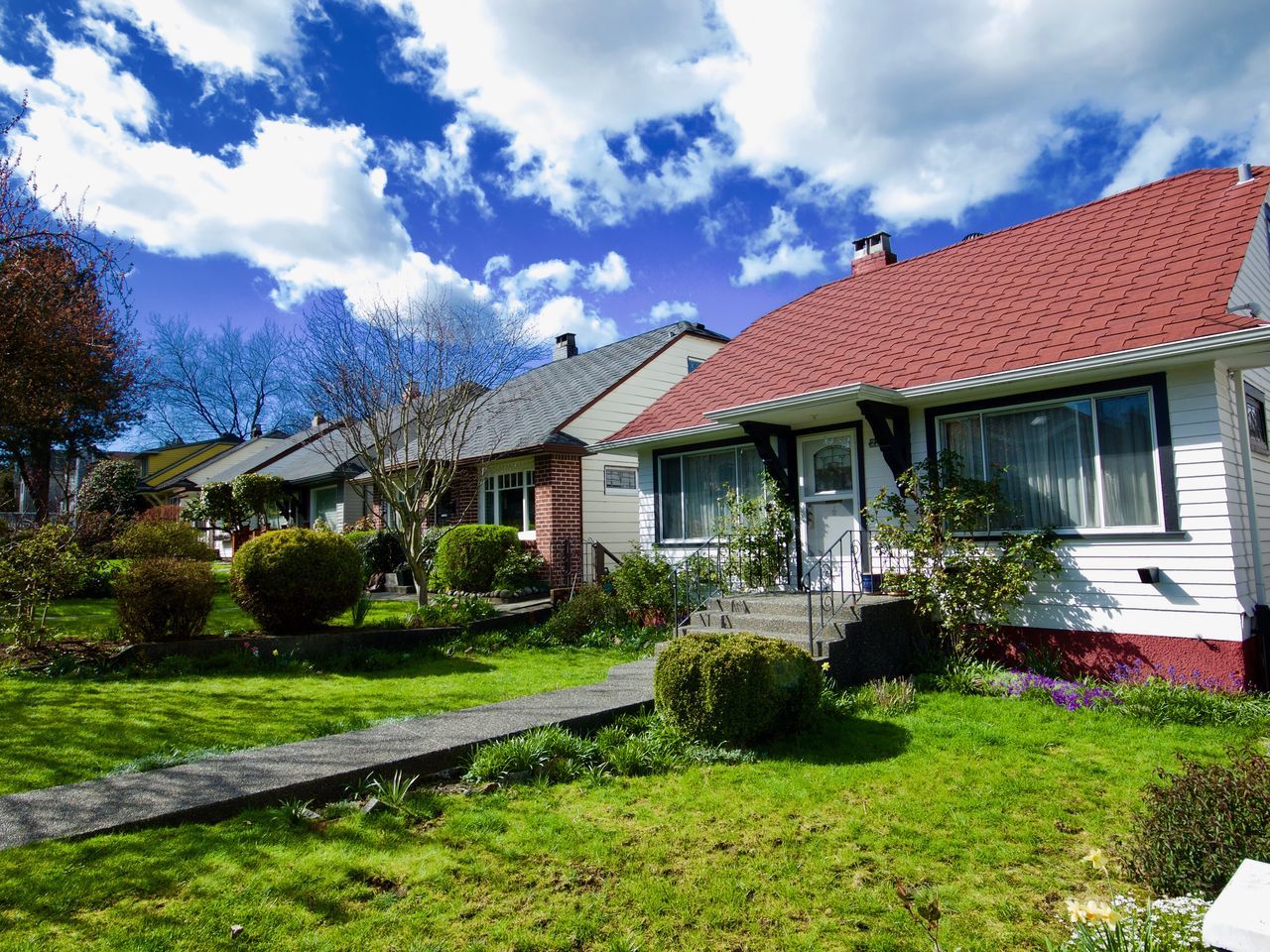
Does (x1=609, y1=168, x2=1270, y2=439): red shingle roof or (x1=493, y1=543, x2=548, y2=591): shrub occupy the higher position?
(x1=609, y1=168, x2=1270, y2=439): red shingle roof

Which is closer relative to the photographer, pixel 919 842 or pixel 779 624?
pixel 919 842

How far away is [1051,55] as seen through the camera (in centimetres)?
868

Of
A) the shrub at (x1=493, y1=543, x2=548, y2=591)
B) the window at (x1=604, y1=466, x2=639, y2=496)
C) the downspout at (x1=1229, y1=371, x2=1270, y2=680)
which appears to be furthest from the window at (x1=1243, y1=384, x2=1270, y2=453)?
the shrub at (x1=493, y1=543, x2=548, y2=591)

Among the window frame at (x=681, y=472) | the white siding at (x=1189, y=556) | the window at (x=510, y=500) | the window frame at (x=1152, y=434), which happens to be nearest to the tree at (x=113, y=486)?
the window at (x=510, y=500)

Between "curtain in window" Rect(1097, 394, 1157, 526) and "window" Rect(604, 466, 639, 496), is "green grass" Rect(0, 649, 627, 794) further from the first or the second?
"window" Rect(604, 466, 639, 496)

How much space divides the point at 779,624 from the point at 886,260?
28.8 feet

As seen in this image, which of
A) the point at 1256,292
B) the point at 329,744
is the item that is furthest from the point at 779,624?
the point at 1256,292

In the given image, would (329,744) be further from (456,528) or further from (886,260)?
(886,260)

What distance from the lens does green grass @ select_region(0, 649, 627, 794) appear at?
5191 millimetres

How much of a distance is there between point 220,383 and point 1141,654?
50052 millimetres

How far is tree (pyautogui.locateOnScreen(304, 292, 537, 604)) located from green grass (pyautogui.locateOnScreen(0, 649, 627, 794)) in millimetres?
3454

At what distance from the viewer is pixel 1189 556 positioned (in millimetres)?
6805

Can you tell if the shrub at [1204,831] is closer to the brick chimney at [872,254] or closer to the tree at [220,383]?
the brick chimney at [872,254]

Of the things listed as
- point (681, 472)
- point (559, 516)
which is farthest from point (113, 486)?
point (681, 472)
